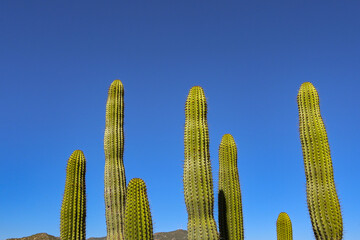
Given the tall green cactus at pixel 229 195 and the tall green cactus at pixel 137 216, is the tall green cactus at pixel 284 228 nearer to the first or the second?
the tall green cactus at pixel 229 195

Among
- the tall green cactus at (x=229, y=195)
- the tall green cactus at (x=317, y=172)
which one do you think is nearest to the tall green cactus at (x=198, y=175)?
the tall green cactus at (x=229, y=195)

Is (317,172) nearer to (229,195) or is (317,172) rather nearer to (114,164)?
(229,195)

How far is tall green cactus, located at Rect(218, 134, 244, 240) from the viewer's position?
9258 millimetres

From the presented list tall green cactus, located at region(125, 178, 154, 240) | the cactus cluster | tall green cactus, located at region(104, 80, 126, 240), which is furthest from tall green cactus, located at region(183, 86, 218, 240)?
tall green cactus, located at region(104, 80, 126, 240)

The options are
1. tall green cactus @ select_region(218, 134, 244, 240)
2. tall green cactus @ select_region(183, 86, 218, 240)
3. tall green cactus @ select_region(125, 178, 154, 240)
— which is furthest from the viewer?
tall green cactus @ select_region(218, 134, 244, 240)

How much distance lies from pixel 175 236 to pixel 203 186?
28.9 meters

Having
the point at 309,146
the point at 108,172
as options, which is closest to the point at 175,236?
the point at 108,172

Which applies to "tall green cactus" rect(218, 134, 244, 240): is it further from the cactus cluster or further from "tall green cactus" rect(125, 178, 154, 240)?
"tall green cactus" rect(125, 178, 154, 240)

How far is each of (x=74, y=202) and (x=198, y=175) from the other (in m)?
2.47

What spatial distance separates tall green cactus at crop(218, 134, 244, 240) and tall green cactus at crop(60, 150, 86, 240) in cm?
306

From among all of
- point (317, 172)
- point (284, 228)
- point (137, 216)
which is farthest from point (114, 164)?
point (317, 172)

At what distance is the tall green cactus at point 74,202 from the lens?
8.04m

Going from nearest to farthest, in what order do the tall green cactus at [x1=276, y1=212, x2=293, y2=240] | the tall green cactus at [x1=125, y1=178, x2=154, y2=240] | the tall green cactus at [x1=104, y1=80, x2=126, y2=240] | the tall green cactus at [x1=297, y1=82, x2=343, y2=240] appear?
the tall green cactus at [x1=125, y1=178, x2=154, y2=240]
the tall green cactus at [x1=297, y1=82, x2=343, y2=240]
the tall green cactus at [x1=104, y1=80, x2=126, y2=240]
the tall green cactus at [x1=276, y1=212, x2=293, y2=240]

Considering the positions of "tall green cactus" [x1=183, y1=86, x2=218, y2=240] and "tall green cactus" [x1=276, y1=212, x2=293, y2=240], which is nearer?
"tall green cactus" [x1=183, y1=86, x2=218, y2=240]
